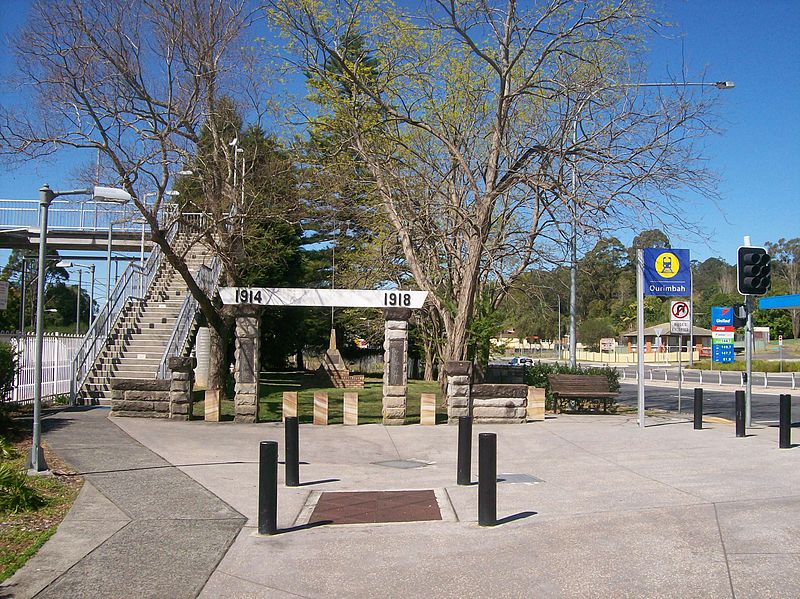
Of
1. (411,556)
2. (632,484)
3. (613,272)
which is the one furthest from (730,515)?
(613,272)

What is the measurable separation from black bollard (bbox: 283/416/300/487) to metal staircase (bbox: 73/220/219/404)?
11.0 m

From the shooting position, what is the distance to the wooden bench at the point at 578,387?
20.4 m

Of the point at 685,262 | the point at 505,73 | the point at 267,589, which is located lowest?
the point at 267,589

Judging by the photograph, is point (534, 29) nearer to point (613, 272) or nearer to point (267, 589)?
point (267, 589)

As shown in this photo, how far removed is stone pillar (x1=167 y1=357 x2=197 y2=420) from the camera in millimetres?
16656

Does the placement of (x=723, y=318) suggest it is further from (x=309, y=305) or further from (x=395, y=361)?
(x=309, y=305)

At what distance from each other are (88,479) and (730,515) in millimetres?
7820

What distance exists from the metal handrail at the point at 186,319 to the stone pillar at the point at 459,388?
316 inches

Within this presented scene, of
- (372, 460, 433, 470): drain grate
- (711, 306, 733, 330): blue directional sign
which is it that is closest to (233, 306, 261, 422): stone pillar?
A: (372, 460, 433, 470): drain grate

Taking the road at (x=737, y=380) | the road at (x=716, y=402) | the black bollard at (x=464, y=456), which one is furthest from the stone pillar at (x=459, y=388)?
the road at (x=737, y=380)

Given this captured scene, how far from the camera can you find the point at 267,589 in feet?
20.6

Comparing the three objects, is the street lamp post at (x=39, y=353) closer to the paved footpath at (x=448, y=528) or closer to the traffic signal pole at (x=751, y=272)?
the paved footpath at (x=448, y=528)

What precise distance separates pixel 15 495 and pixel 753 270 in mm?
14935

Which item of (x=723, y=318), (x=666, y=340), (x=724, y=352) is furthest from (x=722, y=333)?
(x=666, y=340)
